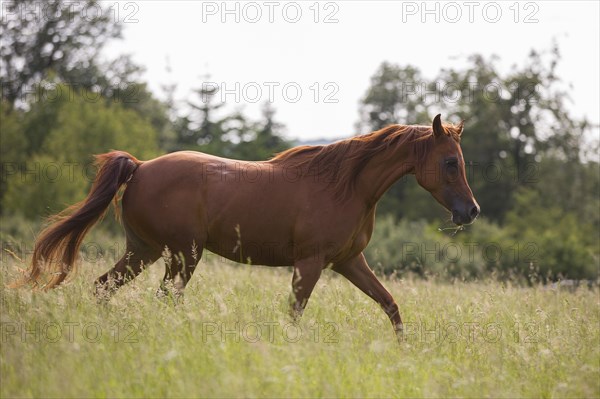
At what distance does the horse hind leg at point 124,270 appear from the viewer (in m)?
6.12

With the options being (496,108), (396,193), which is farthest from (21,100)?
(496,108)

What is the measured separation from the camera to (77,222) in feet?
21.8

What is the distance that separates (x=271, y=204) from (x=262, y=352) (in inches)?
88.1

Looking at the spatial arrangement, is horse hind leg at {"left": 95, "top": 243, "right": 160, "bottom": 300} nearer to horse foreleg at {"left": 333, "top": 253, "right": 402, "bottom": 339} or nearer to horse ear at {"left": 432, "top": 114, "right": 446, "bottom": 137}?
horse foreleg at {"left": 333, "top": 253, "right": 402, "bottom": 339}

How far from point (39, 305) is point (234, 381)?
249cm

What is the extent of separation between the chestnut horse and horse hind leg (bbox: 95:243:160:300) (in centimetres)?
1

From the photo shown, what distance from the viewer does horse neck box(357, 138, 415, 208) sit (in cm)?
657

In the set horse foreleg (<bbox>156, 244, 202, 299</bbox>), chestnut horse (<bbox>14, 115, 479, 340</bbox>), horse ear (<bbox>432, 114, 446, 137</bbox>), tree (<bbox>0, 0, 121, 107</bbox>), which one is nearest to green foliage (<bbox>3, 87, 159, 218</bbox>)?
tree (<bbox>0, 0, 121, 107</bbox>)

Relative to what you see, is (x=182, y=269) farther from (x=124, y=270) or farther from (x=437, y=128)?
(x=437, y=128)

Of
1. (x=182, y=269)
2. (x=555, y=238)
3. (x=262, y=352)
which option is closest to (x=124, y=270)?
(x=182, y=269)

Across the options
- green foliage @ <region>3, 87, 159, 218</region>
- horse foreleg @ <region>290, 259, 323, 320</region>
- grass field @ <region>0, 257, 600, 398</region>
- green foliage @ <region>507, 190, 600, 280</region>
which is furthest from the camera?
green foliage @ <region>3, 87, 159, 218</region>

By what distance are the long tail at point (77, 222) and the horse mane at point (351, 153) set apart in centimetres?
156

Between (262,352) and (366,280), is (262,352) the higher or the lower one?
the higher one

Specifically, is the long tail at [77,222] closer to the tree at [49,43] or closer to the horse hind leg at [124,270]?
the horse hind leg at [124,270]
